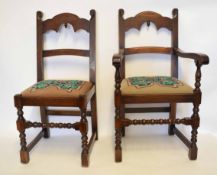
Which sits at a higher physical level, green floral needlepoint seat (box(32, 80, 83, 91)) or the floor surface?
green floral needlepoint seat (box(32, 80, 83, 91))

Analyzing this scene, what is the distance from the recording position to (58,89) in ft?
5.24

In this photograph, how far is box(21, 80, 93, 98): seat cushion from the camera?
154 cm

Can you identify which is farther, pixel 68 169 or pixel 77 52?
pixel 77 52

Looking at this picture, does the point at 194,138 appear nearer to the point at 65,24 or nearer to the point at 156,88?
the point at 156,88

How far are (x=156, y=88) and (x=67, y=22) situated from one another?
773 millimetres

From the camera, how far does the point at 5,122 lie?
6.97ft

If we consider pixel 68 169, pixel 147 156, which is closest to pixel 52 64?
pixel 68 169

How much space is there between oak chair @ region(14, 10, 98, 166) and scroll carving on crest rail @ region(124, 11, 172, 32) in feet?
0.81

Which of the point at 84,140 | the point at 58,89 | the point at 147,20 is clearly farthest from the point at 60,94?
the point at 147,20

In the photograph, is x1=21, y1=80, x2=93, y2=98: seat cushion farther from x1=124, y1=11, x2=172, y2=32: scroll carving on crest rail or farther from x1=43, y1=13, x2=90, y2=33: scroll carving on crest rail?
x1=124, y1=11, x2=172, y2=32: scroll carving on crest rail

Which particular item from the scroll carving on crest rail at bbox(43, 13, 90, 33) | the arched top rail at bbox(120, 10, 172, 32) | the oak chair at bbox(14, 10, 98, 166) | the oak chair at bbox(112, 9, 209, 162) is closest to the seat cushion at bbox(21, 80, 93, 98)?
the oak chair at bbox(14, 10, 98, 166)

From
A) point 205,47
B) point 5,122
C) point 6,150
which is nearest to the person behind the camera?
point 6,150

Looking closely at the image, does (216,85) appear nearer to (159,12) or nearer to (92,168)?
(159,12)

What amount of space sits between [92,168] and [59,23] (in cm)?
98
